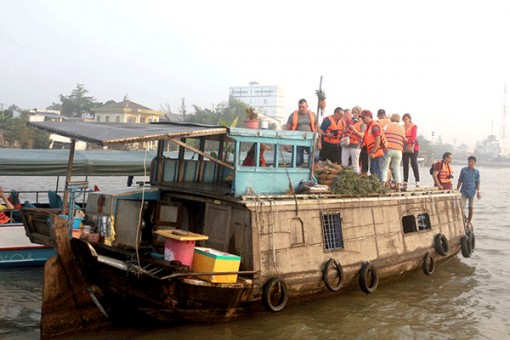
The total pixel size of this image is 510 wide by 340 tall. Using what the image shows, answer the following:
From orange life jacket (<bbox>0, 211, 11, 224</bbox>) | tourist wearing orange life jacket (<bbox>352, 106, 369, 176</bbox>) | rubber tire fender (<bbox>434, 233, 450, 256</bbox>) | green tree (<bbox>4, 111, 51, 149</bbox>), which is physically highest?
green tree (<bbox>4, 111, 51, 149</bbox>)

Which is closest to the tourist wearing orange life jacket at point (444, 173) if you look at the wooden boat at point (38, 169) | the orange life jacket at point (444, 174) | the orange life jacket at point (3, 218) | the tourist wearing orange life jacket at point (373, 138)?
the orange life jacket at point (444, 174)

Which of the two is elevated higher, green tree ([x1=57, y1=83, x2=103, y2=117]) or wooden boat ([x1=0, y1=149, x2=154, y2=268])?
green tree ([x1=57, y1=83, x2=103, y2=117])

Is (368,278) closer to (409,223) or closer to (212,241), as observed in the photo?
(409,223)

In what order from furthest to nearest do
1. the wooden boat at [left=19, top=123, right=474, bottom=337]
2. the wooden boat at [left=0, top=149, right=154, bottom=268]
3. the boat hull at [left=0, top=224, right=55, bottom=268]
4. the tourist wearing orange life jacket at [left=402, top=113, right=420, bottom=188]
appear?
the tourist wearing orange life jacket at [left=402, top=113, right=420, bottom=188] → the wooden boat at [left=0, top=149, right=154, bottom=268] → the boat hull at [left=0, top=224, right=55, bottom=268] → the wooden boat at [left=19, top=123, right=474, bottom=337]

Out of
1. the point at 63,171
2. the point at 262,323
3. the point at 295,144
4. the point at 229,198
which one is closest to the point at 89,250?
the point at 229,198

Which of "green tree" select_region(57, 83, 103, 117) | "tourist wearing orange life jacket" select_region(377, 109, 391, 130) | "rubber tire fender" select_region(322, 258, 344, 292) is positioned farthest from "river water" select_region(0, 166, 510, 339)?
"green tree" select_region(57, 83, 103, 117)

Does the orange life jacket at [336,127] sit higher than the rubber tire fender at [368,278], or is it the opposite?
the orange life jacket at [336,127]

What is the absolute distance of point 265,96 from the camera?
145500mm

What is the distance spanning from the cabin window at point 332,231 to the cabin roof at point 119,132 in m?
2.36

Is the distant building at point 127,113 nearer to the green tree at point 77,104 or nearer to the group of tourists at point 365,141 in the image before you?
the green tree at point 77,104

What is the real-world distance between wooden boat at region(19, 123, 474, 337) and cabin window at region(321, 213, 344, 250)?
0.02 meters

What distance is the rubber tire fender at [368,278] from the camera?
28.7ft

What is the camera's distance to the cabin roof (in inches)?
265

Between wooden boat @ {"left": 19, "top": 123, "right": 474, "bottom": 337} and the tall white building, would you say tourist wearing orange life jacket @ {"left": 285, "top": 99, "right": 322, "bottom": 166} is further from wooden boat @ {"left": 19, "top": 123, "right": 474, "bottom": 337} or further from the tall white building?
the tall white building
